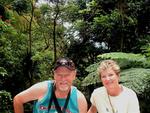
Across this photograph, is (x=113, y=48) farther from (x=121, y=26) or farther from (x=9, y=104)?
(x=9, y=104)

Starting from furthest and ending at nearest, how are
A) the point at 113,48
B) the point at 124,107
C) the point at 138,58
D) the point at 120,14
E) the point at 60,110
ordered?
1. the point at 113,48
2. the point at 120,14
3. the point at 138,58
4. the point at 124,107
5. the point at 60,110

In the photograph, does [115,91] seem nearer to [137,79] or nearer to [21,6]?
[137,79]

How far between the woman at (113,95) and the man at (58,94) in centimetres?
39

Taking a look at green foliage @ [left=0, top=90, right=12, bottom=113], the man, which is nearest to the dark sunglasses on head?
the man

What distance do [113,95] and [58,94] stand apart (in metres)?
0.64

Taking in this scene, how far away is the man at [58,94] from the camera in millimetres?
3223

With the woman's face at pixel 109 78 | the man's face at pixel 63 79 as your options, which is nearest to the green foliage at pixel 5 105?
the woman's face at pixel 109 78

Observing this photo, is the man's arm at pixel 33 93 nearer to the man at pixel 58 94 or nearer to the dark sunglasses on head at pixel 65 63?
the man at pixel 58 94

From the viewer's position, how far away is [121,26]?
9.48m

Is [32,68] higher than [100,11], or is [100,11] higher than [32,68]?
[100,11]

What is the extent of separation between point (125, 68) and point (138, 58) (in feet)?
1.35

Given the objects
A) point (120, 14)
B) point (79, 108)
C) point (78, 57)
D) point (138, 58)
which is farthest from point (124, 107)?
point (78, 57)

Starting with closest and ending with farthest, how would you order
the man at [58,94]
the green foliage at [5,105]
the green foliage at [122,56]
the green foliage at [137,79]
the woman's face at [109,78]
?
1. the man at [58,94]
2. the woman's face at [109,78]
3. the green foliage at [137,79]
4. the green foliage at [122,56]
5. the green foliage at [5,105]

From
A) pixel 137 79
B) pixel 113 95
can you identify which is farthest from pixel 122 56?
pixel 113 95
